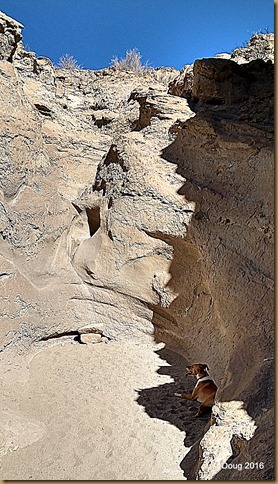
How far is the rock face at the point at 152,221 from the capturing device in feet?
14.4

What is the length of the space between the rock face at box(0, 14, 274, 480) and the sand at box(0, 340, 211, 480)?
295mm

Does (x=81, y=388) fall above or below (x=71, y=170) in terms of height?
below

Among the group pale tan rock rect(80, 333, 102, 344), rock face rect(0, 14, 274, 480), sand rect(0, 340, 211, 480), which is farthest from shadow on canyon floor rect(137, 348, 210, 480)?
pale tan rock rect(80, 333, 102, 344)

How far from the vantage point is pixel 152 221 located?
17.4 feet

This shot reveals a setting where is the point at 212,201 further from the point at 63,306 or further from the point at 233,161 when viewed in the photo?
the point at 63,306

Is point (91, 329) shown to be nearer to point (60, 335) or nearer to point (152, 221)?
point (60, 335)

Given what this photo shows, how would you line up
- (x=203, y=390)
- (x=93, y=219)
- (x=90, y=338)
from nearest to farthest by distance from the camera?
(x=203, y=390) < (x=90, y=338) < (x=93, y=219)

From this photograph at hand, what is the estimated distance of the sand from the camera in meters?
3.29

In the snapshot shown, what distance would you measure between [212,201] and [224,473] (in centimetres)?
298

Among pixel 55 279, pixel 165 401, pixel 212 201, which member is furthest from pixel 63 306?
pixel 212 201

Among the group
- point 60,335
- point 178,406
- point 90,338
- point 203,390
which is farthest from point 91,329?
point 203,390

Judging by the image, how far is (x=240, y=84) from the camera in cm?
580

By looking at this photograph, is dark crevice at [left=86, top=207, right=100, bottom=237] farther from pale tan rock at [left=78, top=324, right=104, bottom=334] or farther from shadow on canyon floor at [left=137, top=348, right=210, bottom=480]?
shadow on canyon floor at [left=137, top=348, right=210, bottom=480]

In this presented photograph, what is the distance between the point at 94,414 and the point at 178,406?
A: 76 cm
